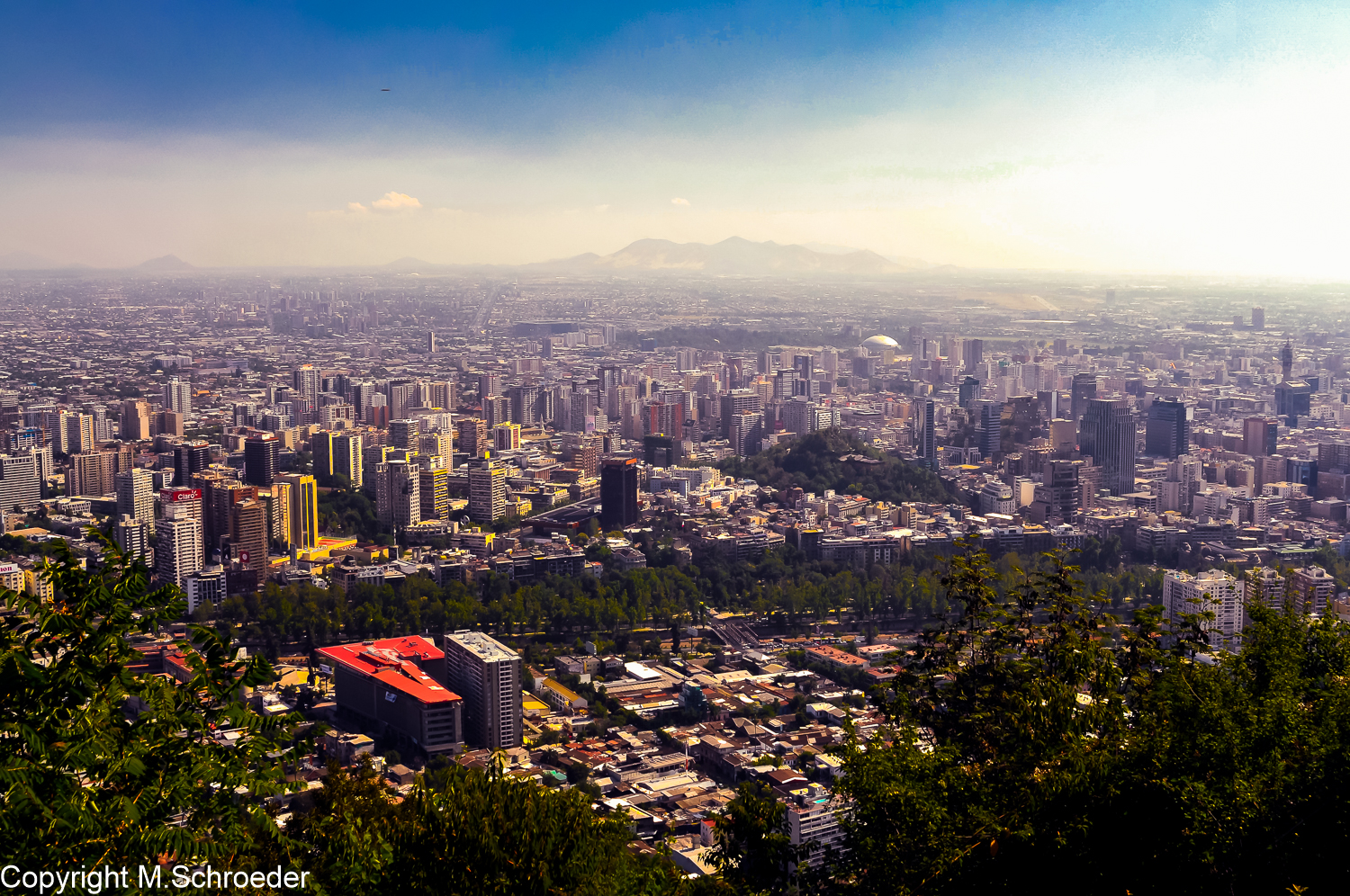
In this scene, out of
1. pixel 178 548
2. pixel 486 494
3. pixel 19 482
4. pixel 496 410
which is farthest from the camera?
pixel 496 410

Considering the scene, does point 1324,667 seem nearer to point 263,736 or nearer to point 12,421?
point 263,736

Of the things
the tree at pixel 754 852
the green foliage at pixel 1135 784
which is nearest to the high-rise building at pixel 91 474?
the tree at pixel 754 852

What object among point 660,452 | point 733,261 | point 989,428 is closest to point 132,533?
point 660,452

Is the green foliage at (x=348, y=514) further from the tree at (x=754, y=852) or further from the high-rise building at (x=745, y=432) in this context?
the tree at (x=754, y=852)

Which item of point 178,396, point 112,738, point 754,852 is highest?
point 112,738

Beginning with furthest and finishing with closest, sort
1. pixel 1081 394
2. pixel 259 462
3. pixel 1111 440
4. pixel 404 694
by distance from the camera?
pixel 1081 394
pixel 1111 440
pixel 259 462
pixel 404 694

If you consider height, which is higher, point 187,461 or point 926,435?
point 187,461

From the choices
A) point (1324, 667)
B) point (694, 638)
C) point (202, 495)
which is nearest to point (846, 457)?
point (694, 638)

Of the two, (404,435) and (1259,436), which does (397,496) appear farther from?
(1259,436)
